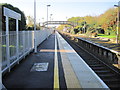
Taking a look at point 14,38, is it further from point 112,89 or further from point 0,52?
point 112,89

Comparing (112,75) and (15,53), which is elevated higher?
(15,53)

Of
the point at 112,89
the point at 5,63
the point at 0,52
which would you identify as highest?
the point at 0,52

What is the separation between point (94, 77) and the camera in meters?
7.37

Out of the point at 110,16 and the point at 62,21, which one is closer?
the point at 110,16

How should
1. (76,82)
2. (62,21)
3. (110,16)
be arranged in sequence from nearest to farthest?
(76,82) < (110,16) < (62,21)

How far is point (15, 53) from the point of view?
31.7ft

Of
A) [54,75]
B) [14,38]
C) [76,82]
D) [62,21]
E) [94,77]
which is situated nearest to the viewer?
[76,82]

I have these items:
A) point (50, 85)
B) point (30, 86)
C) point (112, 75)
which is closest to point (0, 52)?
point (30, 86)

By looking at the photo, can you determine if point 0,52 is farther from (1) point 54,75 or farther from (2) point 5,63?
(1) point 54,75

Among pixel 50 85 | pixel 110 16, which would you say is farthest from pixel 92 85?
pixel 110 16

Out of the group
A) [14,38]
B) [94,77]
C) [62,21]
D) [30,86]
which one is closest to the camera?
[30,86]

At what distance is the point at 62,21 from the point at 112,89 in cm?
13136

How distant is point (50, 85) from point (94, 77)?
195cm

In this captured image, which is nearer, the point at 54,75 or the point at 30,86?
the point at 30,86
